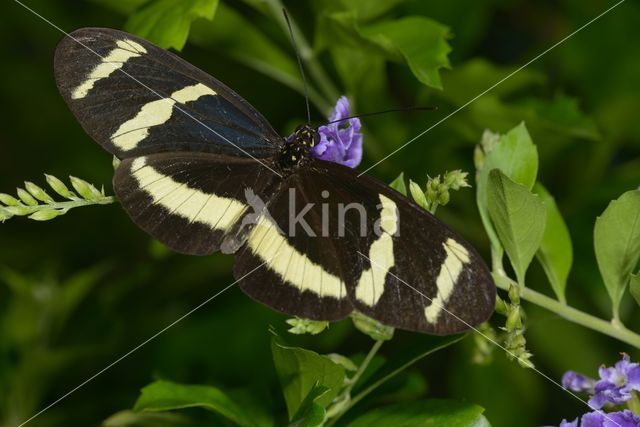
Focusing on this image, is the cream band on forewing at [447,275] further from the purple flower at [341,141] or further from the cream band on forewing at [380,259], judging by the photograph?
the purple flower at [341,141]

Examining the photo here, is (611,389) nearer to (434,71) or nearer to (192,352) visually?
(434,71)

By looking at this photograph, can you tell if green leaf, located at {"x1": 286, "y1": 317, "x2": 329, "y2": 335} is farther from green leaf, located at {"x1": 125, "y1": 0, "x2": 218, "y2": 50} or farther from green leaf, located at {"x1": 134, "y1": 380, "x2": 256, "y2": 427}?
green leaf, located at {"x1": 125, "y1": 0, "x2": 218, "y2": 50}

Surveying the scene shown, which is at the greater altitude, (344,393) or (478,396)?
(344,393)

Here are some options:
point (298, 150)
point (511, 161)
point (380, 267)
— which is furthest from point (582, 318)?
point (298, 150)

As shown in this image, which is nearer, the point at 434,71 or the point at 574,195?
the point at 434,71

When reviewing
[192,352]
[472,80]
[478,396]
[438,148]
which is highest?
[472,80]

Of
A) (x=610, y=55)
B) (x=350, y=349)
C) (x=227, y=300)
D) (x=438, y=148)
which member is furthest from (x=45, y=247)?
(x=610, y=55)

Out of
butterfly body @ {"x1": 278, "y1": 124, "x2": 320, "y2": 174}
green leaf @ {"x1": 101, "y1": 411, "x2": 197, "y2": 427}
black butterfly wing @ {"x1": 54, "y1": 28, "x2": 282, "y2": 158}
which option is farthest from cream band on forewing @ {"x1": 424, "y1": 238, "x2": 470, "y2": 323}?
green leaf @ {"x1": 101, "y1": 411, "x2": 197, "y2": 427}

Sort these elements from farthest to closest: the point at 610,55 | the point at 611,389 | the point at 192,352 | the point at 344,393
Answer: the point at 610,55 → the point at 192,352 → the point at 344,393 → the point at 611,389
